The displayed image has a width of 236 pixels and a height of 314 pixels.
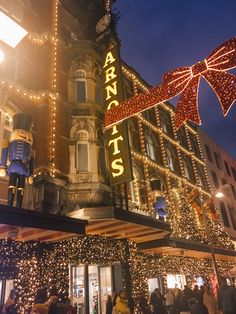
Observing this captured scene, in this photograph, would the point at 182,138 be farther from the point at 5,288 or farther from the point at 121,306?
the point at 5,288

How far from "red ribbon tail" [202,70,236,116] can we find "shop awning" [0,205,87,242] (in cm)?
591

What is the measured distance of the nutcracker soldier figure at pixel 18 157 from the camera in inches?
401

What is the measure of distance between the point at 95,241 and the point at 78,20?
45.6 feet

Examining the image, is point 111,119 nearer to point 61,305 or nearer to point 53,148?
point 53,148

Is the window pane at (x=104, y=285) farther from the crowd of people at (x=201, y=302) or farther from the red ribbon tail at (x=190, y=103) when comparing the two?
the red ribbon tail at (x=190, y=103)

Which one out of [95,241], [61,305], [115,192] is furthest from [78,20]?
[61,305]

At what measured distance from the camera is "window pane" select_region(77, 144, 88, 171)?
14.5 m

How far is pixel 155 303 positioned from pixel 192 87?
365 inches

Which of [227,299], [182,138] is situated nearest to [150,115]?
[182,138]

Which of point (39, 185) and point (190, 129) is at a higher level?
point (190, 129)

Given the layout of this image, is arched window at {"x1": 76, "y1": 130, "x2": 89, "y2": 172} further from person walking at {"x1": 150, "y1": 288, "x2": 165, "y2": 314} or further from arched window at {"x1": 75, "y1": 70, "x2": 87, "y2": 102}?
person walking at {"x1": 150, "y1": 288, "x2": 165, "y2": 314}

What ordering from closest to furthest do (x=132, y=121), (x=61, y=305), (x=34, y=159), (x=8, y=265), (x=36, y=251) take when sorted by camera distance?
(x=61, y=305), (x=8, y=265), (x=36, y=251), (x=34, y=159), (x=132, y=121)

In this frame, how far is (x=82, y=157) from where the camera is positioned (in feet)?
48.3

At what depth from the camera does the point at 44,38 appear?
1578 cm
